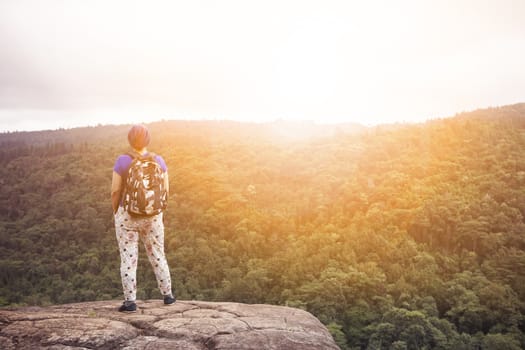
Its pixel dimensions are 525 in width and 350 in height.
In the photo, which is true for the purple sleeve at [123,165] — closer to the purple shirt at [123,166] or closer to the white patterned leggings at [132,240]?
the purple shirt at [123,166]

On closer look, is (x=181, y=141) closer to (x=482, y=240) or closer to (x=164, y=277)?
(x=482, y=240)

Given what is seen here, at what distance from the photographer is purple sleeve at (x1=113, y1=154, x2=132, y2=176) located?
180 inches

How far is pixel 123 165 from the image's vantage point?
181 inches

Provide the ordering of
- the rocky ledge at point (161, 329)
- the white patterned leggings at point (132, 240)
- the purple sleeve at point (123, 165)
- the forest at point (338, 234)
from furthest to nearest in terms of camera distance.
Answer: the forest at point (338, 234)
the white patterned leggings at point (132, 240)
the purple sleeve at point (123, 165)
the rocky ledge at point (161, 329)

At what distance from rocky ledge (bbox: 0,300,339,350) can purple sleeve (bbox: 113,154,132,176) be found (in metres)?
1.63

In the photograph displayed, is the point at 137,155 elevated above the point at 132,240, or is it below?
above

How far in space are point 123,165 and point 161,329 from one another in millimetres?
1873

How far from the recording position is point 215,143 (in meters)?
124

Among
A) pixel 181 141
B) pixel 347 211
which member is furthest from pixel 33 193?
pixel 347 211

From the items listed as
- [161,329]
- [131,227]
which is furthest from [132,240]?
[161,329]

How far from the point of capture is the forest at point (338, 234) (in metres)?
44.8

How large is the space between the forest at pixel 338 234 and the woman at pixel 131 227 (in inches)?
1481

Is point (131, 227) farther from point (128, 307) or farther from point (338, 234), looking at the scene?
point (338, 234)

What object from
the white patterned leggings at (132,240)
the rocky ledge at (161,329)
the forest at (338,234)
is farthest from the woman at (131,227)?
the forest at (338,234)
